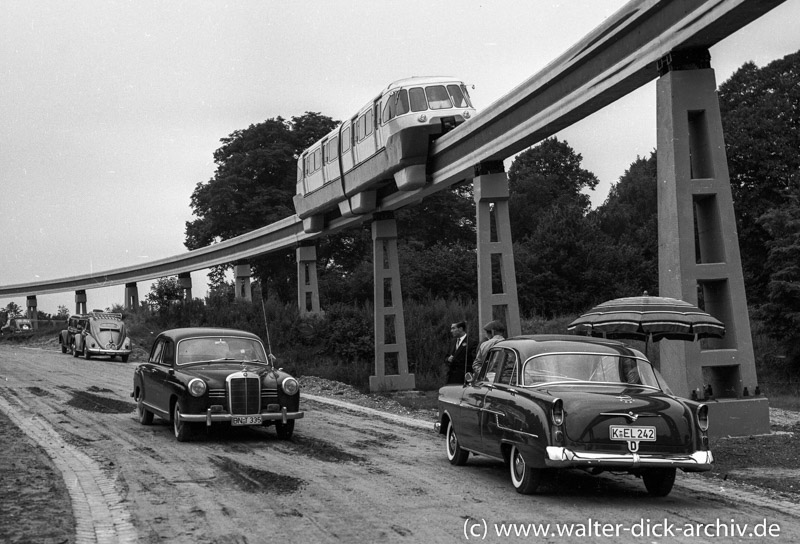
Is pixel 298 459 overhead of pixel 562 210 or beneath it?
beneath

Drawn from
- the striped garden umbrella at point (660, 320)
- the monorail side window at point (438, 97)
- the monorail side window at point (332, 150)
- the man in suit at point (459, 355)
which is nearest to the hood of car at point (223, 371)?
the man in suit at point (459, 355)

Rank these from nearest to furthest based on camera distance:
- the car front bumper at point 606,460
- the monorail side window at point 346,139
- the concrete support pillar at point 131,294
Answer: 1. the car front bumper at point 606,460
2. the monorail side window at point 346,139
3. the concrete support pillar at point 131,294

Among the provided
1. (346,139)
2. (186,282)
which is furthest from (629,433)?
(186,282)

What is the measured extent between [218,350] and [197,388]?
1.73 m

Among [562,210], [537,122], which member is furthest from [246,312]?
[537,122]

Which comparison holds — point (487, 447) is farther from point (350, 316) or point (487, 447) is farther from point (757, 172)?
point (757, 172)

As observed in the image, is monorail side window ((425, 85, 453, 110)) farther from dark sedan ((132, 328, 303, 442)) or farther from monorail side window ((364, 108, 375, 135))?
dark sedan ((132, 328, 303, 442))

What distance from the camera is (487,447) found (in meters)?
11.1

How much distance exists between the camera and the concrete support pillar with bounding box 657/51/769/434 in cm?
1470

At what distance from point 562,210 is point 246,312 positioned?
2451cm

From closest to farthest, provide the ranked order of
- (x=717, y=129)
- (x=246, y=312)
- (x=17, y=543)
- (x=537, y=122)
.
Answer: (x=17, y=543)
(x=717, y=129)
(x=537, y=122)
(x=246, y=312)

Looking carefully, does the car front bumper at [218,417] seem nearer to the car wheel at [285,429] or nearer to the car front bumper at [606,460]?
the car wheel at [285,429]

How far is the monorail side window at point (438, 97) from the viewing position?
2720 centimetres

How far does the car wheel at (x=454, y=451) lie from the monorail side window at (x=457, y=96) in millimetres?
16635
